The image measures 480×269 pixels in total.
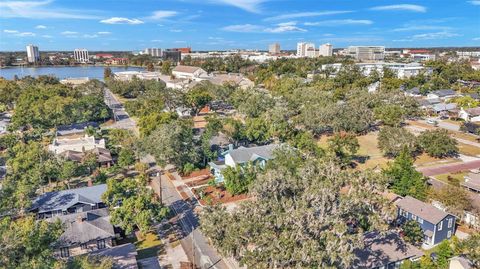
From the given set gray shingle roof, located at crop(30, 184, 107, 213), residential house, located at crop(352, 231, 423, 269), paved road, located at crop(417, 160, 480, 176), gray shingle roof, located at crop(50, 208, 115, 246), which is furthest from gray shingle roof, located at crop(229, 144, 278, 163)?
paved road, located at crop(417, 160, 480, 176)

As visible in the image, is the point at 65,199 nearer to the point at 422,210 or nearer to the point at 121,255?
the point at 121,255

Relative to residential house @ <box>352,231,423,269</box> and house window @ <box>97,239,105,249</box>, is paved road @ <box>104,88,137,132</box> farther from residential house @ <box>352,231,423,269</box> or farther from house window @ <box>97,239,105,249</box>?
residential house @ <box>352,231,423,269</box>

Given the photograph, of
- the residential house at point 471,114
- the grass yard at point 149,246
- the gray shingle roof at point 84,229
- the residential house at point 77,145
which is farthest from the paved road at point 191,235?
the residential house at point 471,114

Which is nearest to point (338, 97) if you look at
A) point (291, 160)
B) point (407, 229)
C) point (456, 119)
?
point (456, 119)

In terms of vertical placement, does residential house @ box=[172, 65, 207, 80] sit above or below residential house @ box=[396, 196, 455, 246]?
above

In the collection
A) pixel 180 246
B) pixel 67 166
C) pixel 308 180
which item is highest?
pixel 308 180

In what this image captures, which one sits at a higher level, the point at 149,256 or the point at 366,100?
the point at 366,100

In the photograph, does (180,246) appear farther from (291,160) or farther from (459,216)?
(459,216)
